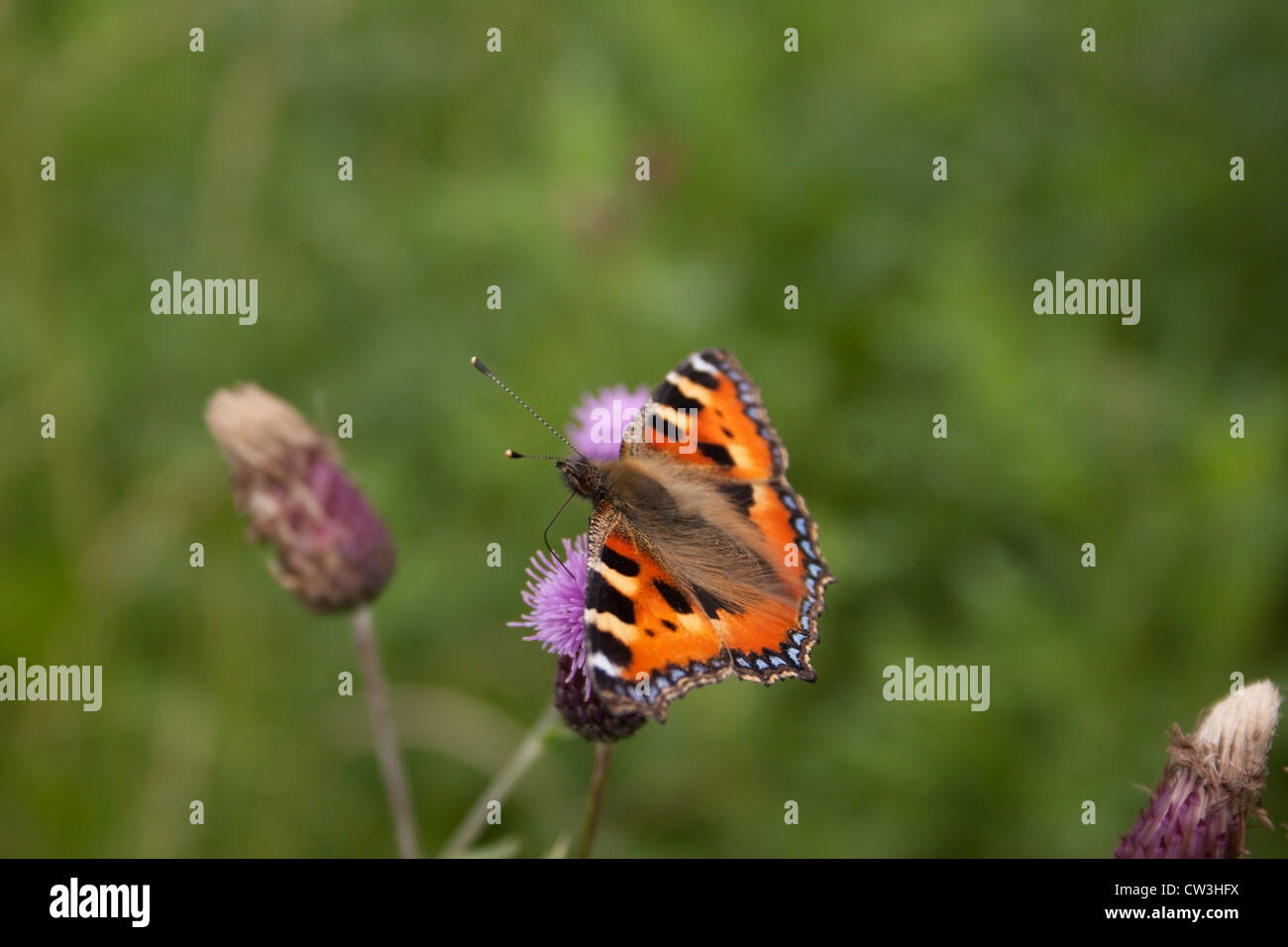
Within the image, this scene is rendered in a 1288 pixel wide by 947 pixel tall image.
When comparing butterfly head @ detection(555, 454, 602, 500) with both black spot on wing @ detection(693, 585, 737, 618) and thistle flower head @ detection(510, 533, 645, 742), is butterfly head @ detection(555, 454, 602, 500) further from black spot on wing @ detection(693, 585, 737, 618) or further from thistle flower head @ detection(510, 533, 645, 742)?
black spot on wing @ detection(693, 585, 737, 618)

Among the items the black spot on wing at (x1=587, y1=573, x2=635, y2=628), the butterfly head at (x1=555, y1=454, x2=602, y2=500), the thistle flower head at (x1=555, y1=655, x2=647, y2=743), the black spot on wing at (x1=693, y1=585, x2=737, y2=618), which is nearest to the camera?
the black spot on wing at (x1=587, y1=573, x2=635, y2=628)

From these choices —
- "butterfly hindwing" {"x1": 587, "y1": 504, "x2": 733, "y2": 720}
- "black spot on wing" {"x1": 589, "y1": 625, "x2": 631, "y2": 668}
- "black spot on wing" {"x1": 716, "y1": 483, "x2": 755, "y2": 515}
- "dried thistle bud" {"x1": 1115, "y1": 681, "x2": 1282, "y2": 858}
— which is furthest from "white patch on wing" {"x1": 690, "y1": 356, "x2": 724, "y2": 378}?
"dried thistle bud" {"x1": 1115, "y1": 681, "x2": 1282, "y2": 858}

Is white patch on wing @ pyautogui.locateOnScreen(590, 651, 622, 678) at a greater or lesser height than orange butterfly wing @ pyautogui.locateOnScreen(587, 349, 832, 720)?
lesser

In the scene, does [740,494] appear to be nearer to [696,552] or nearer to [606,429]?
[696,552]

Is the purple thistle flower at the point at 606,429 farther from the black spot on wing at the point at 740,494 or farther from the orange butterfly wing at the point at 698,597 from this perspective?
the black spot on wing at the point at 740,494

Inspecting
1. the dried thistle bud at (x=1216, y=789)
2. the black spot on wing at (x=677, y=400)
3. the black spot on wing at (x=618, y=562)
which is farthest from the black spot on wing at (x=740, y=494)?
the dried thistle bud at (x=1216, y=789)

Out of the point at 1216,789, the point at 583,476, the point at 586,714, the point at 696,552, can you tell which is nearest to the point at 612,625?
the point at 586,714

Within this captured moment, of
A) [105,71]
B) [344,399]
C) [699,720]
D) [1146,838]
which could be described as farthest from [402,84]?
[1146,838]

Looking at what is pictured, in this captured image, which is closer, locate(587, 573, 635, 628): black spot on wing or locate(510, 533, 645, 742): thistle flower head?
locate(587, 573, 635, 628): black spot on wing
